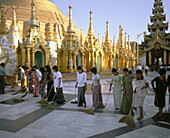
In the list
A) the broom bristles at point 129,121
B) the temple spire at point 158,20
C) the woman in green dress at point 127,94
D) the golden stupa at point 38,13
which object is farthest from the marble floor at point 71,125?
the temple spire at point 158,20

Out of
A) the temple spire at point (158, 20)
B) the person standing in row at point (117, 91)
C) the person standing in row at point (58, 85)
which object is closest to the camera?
the person standing in row at point (117, 91)

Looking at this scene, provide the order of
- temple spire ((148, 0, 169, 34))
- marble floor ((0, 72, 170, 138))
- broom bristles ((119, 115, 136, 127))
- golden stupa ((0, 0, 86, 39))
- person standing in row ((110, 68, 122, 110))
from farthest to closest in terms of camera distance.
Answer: temple spire ((148, 0, 169, 34)) < golden stupa ((0, 0, 86, 39)) < person standing in row ((110, 68, 122, 110)) < broom bristles ((119, 115, 136, 127)) < marble floor ((0, 72, 170, 138))

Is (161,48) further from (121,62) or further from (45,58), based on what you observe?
(45,58)

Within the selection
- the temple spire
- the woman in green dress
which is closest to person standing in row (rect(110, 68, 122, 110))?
the woman in green dress

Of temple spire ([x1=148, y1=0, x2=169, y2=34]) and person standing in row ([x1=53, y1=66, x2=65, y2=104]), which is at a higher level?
temple spire ([x1=148, y1=0, x2=169, y2=34])

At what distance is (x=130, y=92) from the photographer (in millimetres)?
5375

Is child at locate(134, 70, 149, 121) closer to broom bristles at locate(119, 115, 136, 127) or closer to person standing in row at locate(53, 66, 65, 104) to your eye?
broom bristles at locate(119, 115, 136, 127)

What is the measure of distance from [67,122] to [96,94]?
5.51ft

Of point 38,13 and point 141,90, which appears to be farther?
point 38,13

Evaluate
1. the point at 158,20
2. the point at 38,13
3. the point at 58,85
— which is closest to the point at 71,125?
the point at 58,85

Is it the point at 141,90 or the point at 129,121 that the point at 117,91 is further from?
the point at 129,121

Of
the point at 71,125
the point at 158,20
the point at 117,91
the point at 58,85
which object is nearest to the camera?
the point at 71,125

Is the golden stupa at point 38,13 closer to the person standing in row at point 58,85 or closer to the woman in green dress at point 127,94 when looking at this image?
the person standing in row at point 58,85

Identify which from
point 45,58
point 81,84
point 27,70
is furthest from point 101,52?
point 81,84
